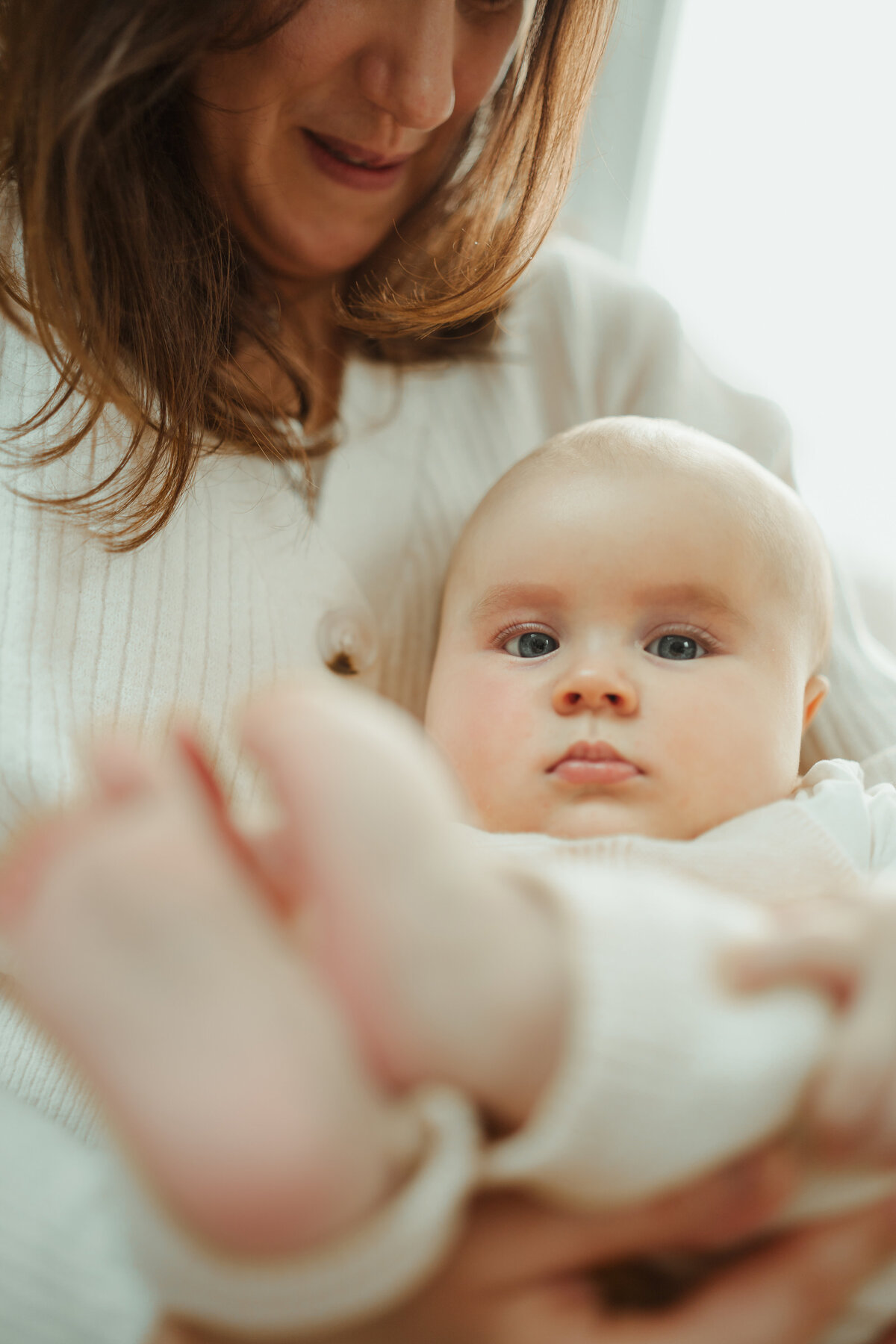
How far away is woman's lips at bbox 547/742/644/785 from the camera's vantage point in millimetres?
790

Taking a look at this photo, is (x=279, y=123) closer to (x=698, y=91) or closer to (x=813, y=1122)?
(x=813, y=1122)

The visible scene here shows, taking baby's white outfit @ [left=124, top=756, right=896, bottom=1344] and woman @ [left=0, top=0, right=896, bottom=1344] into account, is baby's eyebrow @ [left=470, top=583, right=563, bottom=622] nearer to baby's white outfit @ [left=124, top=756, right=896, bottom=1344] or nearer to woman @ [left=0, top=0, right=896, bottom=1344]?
woman @ [left=0, top=0, right=896, bottom=1344]

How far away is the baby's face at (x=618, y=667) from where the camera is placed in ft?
2.62

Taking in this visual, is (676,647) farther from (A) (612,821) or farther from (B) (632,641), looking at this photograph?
(A) (612,821)

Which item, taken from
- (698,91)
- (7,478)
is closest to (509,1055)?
(7,478)

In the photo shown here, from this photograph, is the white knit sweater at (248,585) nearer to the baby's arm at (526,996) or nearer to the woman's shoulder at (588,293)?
the woman's shoulder at (588,293)

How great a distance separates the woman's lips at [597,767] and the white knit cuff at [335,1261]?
1.31 ft

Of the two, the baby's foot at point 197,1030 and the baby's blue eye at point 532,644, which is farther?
the baby's blue eye at point 532,644

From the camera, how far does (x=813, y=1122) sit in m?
0.45

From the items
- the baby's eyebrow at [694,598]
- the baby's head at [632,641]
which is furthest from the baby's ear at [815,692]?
the baby's eyebrow at [694,598]

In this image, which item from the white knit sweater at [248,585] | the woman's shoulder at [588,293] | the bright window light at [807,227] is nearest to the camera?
the white knit sweater at [248,585]

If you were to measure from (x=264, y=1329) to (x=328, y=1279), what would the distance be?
43 mm

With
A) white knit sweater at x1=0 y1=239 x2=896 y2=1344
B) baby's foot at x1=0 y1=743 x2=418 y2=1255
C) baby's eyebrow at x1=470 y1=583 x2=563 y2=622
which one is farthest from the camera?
baby's eyebrow at x1=470 y1=583 x2=563 y2=622

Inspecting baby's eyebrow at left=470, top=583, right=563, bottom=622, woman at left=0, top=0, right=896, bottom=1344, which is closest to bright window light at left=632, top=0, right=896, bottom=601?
woman at left=0, top=0, right=896, bottom=1344
